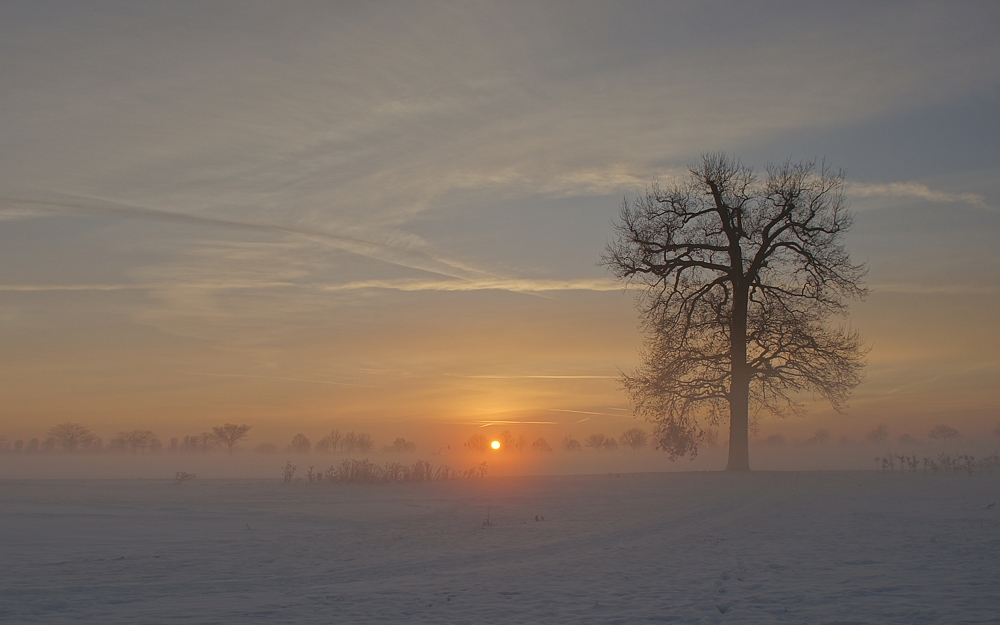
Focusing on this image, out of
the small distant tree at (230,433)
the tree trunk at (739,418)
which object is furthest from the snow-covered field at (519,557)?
the small distant tree at (230,433)

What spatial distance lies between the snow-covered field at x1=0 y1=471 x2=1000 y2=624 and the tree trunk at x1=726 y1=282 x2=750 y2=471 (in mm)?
5866

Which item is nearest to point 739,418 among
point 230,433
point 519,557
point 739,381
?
point 739,381

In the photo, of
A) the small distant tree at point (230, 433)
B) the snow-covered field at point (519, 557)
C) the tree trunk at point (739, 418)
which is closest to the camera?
the snow-covered field at point (519, 557)

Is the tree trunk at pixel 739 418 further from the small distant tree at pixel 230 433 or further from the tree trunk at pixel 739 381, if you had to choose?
Answer: the small distant tree at pixel 230 433

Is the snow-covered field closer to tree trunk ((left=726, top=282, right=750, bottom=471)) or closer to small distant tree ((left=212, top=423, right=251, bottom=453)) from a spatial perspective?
tree trunk ((left=726, top=282, right=750, bottom=471))

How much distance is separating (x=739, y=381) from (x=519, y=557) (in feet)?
51.8

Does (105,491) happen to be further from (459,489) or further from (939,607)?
(939,607)

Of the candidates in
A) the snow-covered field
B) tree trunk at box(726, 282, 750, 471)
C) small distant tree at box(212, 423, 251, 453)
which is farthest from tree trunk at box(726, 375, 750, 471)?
small distant tree at box(212, 423, 251, 453)

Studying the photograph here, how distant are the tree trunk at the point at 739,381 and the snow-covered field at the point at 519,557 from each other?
19.2 ft

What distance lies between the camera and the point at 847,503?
47.8 feet

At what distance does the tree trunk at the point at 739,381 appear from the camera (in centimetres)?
2350

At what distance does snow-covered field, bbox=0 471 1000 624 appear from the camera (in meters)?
6.87

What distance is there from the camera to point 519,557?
1009cm

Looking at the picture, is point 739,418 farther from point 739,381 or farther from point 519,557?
point 519,557
